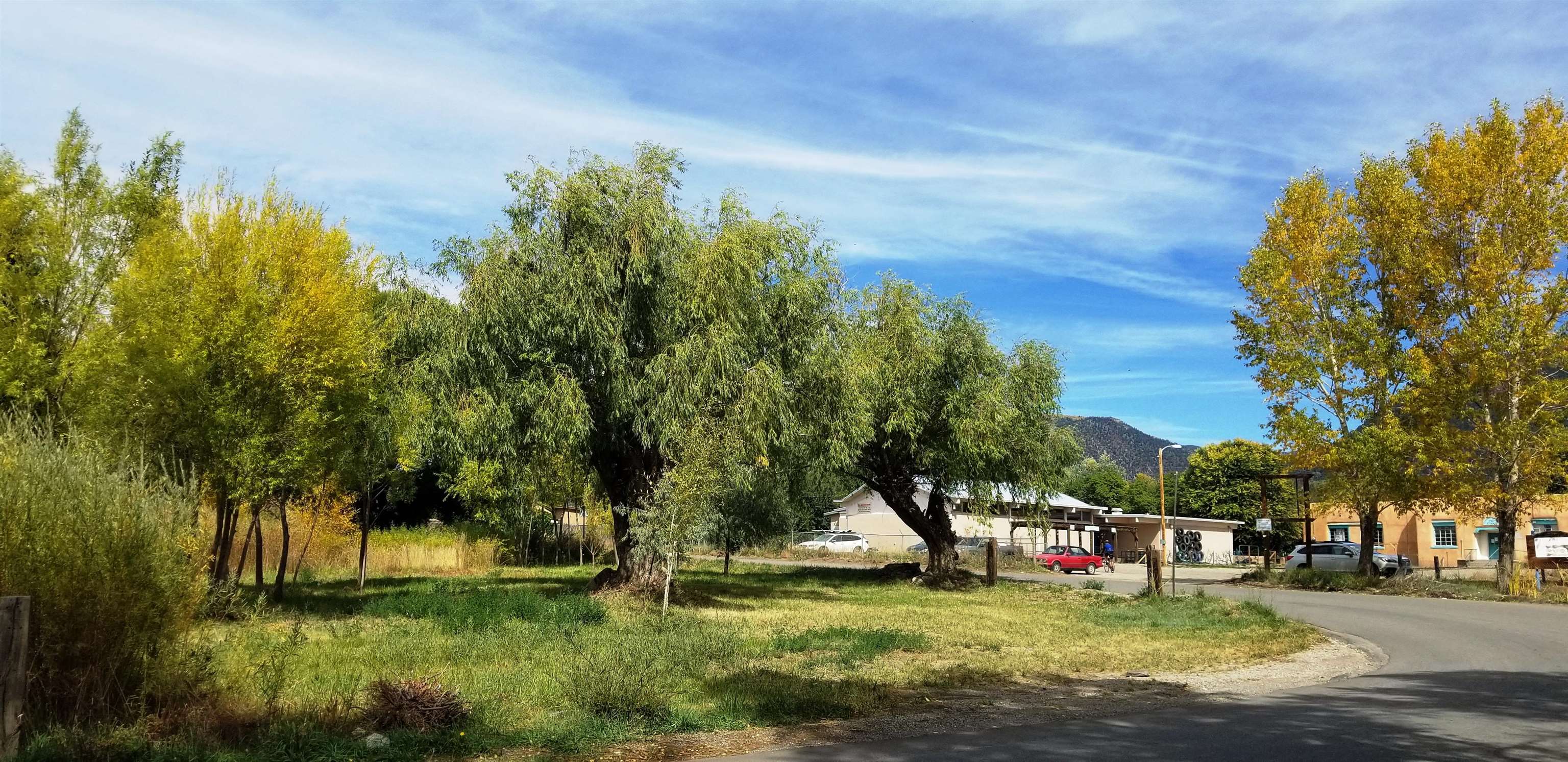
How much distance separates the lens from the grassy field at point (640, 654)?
8148 mm

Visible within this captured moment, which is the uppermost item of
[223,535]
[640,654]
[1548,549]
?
[1548,549]

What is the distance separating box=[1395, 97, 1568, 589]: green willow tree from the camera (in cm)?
2744

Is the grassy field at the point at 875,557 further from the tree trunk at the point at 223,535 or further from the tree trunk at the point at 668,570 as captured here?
the tree trunk at the point at 223,535

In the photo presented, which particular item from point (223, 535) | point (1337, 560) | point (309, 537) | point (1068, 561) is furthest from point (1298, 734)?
point (1068, 561)

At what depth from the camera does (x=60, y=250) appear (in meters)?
17.7

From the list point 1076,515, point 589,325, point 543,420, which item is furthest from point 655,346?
point 1076,515

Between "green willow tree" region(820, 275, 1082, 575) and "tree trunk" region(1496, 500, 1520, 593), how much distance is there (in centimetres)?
1186

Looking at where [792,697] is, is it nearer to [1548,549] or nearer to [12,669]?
[12,669]

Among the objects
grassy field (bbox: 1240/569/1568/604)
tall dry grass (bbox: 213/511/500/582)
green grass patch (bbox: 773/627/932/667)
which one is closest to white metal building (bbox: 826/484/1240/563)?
grassy field (bbox: 1240/569/1568/604)

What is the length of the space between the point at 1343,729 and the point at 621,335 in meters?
13.5

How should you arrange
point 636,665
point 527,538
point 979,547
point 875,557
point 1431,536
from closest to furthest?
1. point 636,665
2. point 527,538
3. point 979,547
4. point 875,557
5. point 1431,536

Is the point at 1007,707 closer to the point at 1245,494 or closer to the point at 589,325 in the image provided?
the point at 589,325

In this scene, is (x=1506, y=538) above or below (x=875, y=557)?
above

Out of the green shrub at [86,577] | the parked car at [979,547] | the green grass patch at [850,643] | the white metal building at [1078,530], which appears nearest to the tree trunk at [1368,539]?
the parked car at [979,547]
